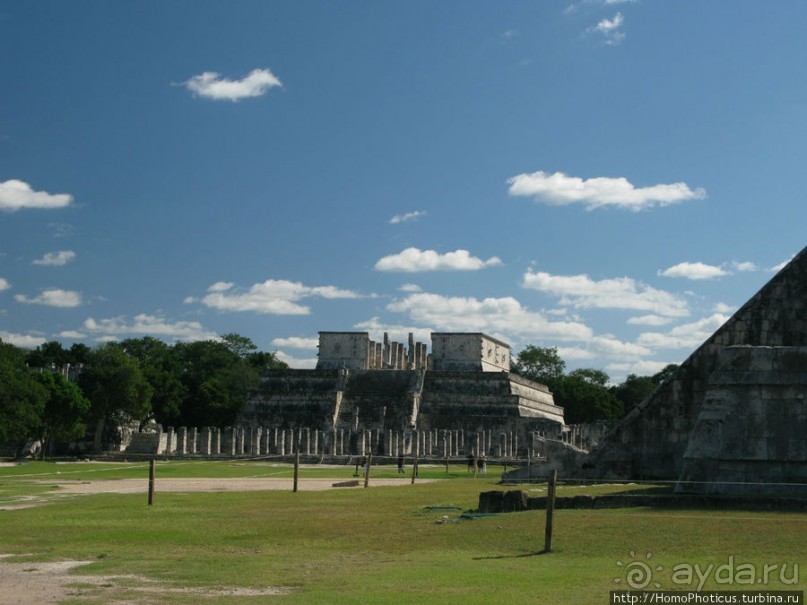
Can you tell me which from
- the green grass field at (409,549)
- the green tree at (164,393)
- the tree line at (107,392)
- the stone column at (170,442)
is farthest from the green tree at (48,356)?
the green grass field at (409,549)

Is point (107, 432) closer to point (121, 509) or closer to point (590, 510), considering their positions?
point (121, 509)

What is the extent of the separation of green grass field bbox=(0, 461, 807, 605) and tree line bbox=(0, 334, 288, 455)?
33569 mm

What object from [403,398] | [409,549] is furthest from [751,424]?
[403,398]

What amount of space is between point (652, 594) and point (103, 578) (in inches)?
234

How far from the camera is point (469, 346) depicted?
88.6 meters

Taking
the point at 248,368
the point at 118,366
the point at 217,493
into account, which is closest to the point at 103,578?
the point at 217,493

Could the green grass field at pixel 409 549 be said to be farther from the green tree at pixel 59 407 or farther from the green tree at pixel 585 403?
the green tree at pixel 585 403

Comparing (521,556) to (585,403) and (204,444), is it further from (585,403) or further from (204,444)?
(585,403)

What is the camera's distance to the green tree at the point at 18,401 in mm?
51250

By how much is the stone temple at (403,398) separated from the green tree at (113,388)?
8921 millimetres

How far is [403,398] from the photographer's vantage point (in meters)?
78.6

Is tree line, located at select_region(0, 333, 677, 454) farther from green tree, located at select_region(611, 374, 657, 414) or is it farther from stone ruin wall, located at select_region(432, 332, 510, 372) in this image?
stone ruin wall, located at select_region(432, 332, 510, 372)

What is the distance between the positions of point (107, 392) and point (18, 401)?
16.9 metres

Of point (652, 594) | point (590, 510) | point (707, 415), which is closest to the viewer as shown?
point (652, 594)
